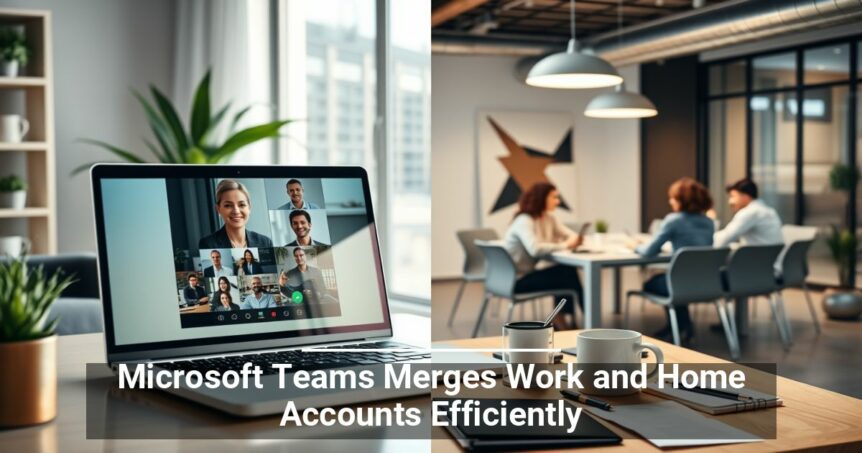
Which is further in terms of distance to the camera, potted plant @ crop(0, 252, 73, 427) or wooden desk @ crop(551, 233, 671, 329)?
wooden desk @ crop(551, 233, 671, 329)

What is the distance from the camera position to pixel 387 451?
0.99m

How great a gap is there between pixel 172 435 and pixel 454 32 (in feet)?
27.5

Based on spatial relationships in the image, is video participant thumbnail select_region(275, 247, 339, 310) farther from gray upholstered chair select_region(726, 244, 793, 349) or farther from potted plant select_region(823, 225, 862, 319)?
potted plant select_region(823, 225, 862, 319)

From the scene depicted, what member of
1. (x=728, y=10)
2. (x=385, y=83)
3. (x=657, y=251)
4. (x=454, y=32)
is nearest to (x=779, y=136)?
(x=728, y=10)

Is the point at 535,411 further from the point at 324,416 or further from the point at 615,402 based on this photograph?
the point at 324,416

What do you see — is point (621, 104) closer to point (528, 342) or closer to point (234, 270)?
point (528, 342)

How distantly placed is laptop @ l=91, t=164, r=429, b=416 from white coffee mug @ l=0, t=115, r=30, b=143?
481 cm

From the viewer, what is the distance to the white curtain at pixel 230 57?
623cm

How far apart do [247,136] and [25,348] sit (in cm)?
443

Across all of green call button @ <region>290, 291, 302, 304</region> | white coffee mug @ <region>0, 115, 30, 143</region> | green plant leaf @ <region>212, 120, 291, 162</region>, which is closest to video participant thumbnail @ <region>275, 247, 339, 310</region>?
green call button @ <region>290, 291, 302, 304</region>

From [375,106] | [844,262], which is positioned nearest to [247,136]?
[375,106]

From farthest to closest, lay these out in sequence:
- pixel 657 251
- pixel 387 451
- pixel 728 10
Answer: pixel 728 10 → pixel 657 251 → pixel 387 451

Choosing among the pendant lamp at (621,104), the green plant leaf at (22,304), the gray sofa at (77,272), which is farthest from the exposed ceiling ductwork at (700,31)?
the green plant leaf at (22,304)

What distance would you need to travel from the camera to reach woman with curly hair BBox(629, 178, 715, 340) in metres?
5.57
